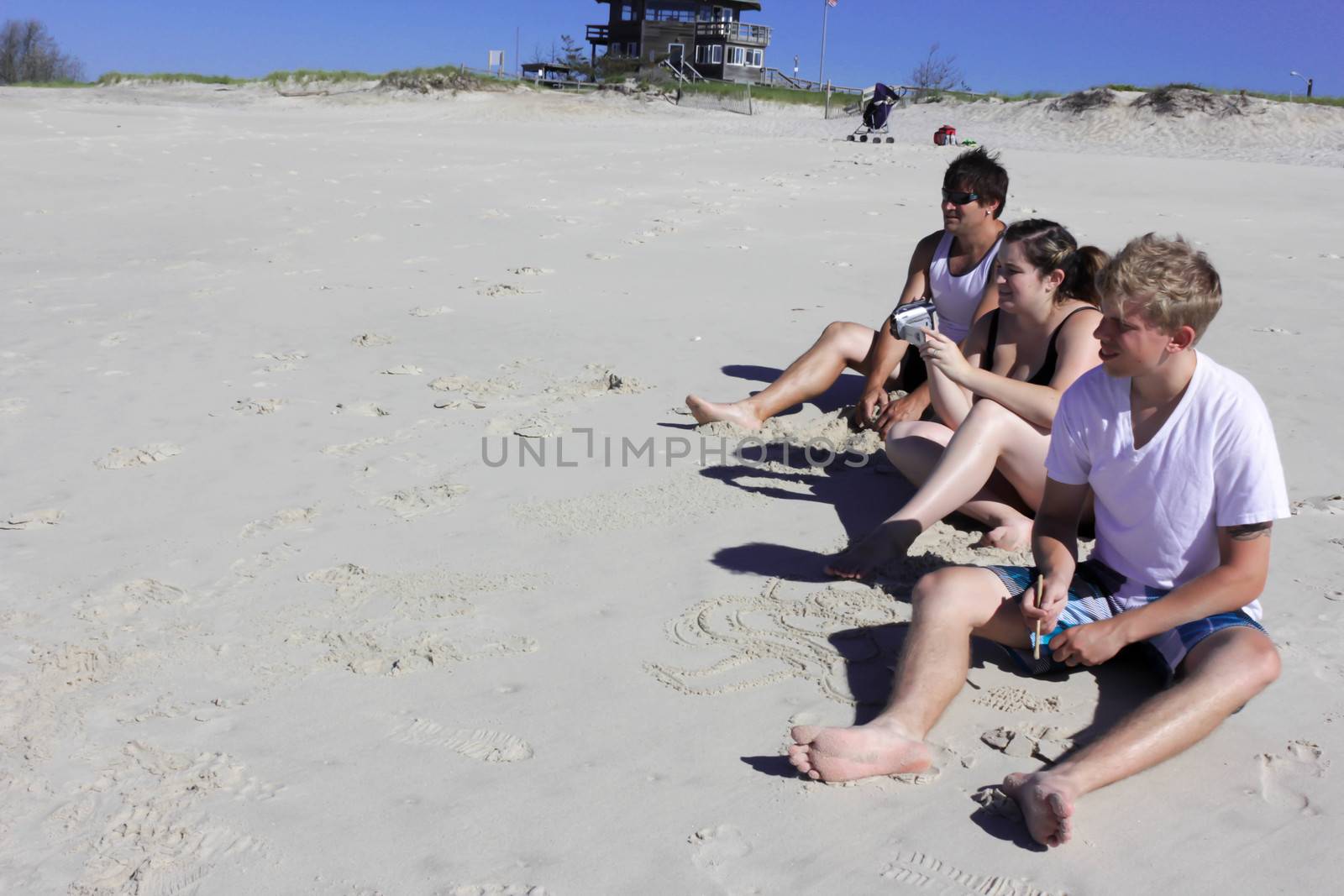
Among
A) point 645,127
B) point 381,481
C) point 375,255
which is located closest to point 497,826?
point 381,481

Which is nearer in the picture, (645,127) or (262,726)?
(262,726)

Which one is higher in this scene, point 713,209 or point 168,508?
point 713,209

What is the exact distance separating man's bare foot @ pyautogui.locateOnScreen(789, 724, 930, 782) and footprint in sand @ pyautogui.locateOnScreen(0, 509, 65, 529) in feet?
9.19

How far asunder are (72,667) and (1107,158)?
1378 centimetres

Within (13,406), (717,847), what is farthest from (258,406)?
(717,847)

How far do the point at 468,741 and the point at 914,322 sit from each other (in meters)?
1.88

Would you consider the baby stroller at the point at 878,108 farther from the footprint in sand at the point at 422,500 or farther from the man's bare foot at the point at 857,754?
the man's bare foot at the point at 857,754

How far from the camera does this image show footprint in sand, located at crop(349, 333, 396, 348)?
234 inches

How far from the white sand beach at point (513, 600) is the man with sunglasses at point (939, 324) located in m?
0.18

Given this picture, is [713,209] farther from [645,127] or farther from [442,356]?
[645,127]

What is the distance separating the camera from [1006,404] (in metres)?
3.55

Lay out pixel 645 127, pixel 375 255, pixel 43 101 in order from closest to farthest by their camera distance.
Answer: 1. pixel 375 255
2. pixel 645 127
3. pixel 43 101

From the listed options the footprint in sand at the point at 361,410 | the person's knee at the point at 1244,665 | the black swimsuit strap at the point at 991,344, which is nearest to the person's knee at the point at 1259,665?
the person's knee at the point at 1244,665

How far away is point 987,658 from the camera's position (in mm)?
2953
